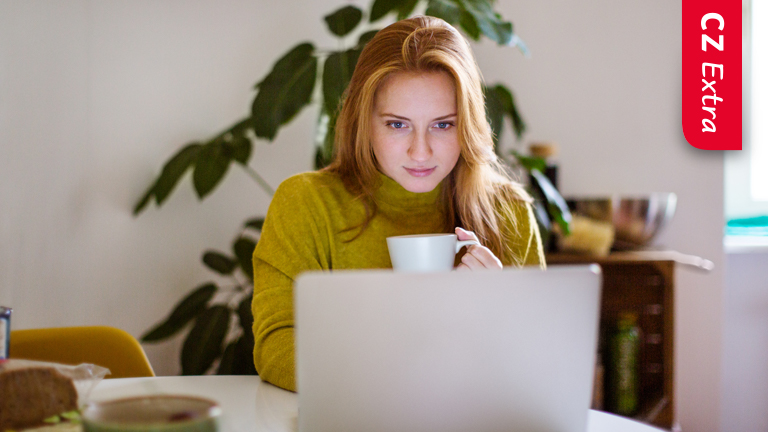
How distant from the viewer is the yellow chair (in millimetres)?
1089

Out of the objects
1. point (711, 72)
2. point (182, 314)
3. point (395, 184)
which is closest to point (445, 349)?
point (395, 184)

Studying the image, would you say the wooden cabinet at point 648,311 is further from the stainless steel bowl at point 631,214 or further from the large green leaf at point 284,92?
the large green leaf at point 284,92

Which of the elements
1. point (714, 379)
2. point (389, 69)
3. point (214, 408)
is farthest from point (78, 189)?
point (714, 379)

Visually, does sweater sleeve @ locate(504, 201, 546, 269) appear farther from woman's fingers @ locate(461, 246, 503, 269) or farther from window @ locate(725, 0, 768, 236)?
window @ locate(725, 0, 768, 236)

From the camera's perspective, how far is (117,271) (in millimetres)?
1955

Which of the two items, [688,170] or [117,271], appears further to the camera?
[688,170]

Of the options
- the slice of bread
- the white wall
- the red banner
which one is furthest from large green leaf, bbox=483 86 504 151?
the slice of bread

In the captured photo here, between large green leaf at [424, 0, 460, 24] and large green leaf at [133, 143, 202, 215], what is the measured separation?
808 mm

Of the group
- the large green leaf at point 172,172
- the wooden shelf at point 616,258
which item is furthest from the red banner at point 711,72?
the large green leaf at point 172,172

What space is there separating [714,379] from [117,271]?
7.45 feet

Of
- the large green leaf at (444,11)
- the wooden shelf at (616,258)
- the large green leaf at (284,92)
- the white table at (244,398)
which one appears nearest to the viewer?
the white table at (244,398)

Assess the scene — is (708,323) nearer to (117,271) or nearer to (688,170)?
(688,170)

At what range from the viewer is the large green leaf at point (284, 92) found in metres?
1.71

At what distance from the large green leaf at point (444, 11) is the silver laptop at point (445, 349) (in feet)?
3.96
